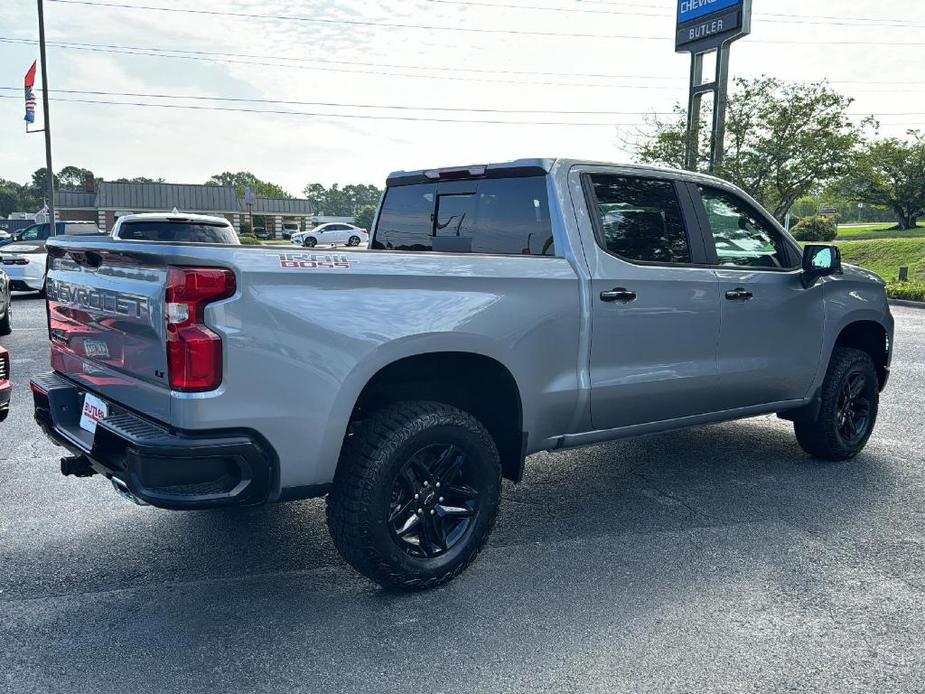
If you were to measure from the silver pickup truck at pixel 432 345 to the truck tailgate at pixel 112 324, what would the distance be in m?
0.01

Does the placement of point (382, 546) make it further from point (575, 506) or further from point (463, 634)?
point (575, 506)

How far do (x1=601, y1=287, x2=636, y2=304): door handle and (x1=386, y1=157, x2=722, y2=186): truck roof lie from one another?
0.68 meters

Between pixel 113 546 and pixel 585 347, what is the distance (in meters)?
2.57

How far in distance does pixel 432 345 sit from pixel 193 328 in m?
1.00

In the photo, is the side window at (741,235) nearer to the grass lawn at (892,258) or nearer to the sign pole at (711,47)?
the grass lawn at (892,258)

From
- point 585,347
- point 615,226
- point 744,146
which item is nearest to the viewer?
point 585,347

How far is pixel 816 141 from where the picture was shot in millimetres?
26578

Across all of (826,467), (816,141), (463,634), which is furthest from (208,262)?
(816,141)

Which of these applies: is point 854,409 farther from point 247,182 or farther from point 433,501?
point 247,182

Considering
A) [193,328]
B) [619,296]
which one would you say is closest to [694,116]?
[619,296]

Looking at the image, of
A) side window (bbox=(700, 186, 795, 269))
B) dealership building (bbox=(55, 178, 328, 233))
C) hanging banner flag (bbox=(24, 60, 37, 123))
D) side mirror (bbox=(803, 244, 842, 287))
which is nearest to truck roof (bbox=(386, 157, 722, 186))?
side window (bbox=(700, 186, 795, 269))

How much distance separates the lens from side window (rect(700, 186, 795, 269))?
4762 mm

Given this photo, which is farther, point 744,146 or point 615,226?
point 744,146

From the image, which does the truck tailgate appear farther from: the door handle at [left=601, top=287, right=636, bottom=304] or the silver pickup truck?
the door handle at [left=601, top=287, right=636, bottom=304]
